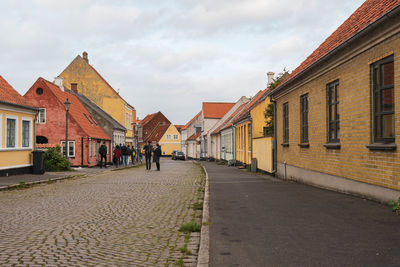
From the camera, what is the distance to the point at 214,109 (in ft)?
214

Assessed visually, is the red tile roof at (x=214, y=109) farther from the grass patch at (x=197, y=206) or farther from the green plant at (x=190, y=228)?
the green plant at (x=190, y=228)

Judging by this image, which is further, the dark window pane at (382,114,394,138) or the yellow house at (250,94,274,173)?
the yellow house at (250,94,274,173)

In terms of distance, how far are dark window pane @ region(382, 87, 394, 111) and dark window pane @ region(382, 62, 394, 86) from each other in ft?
0.56

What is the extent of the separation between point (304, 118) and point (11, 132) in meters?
13.4

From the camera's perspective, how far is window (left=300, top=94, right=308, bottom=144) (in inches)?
645

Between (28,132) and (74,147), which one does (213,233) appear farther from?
(74,147)

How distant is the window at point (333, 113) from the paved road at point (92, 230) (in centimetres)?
469

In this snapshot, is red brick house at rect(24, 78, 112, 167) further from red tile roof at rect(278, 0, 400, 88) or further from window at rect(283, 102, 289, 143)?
red tile roof at rect(278, 0, 400, 88)

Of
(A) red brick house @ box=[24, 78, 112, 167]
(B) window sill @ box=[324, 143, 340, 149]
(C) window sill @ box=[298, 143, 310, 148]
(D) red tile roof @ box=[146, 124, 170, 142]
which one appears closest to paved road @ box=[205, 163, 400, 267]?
(B) window sill @ box=[324, 143, 340, 149]

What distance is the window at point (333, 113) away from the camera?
12789mm

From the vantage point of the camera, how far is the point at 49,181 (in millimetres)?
18250

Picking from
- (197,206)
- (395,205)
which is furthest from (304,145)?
(395,205)

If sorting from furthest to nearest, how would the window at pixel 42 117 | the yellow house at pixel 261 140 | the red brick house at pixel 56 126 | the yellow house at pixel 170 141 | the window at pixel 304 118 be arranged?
the yellow house at pixel 170 141, the window at pixel 42 117, the red brick house at pixel 56 126, the yellow house at pixel 261 140, the window at pixel 304 118

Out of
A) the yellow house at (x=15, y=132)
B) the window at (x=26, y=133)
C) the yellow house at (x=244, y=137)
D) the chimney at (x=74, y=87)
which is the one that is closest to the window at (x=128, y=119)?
the chimney at (x=74, y=87)
